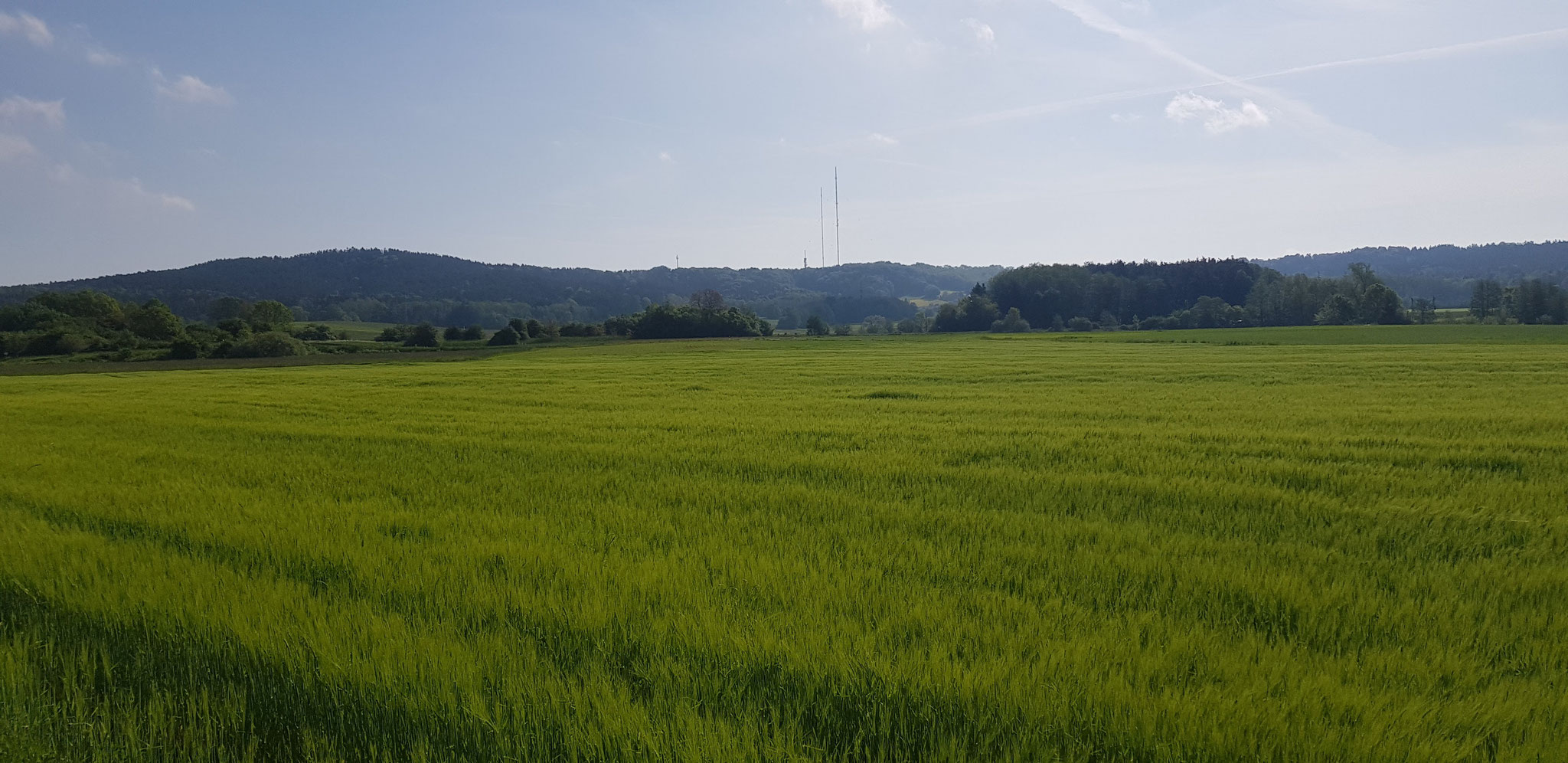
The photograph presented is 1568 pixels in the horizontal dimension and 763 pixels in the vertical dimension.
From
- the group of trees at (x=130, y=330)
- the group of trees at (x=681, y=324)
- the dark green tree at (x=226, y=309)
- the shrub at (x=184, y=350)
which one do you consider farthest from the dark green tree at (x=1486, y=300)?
the dark green tree at (x=226, y=309)

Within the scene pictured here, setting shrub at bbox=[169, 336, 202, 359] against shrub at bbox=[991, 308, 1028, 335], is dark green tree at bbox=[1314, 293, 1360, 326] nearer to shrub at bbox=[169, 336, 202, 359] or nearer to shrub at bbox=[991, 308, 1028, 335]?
shrub at bbox=[991, 308, 1028, 335]

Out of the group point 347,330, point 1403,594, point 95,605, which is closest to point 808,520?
point 1403,594

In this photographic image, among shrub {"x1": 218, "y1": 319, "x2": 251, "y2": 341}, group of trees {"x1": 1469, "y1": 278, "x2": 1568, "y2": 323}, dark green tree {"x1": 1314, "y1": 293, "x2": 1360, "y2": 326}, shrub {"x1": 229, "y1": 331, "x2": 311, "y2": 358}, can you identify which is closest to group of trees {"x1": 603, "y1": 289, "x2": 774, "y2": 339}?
shrub {"x1": 229, "y1": 331, "x2": 311, "y2": 358}

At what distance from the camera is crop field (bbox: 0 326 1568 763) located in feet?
9.48

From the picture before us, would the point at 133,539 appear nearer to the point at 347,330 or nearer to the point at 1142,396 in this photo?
the point at 1142,396

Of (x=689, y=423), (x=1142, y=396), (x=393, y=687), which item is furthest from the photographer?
(x=1142, y=396)

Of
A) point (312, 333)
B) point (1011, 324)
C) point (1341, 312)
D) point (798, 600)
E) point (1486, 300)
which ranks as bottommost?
point (798, 600)

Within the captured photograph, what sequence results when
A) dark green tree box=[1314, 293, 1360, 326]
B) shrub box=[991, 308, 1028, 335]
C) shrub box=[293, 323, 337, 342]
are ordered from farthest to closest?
shrub box=[991, 308, 1028, 335] → dark green tree box=[1314, 293, 1360, 326] → shrub box=[293, 323, 337, 342]

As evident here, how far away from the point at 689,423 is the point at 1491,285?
143 meters

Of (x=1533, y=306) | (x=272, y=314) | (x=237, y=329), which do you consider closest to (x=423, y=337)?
(x=237, y=329)

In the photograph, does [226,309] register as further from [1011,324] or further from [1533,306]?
[1533,306]

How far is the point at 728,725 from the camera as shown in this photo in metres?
2.82

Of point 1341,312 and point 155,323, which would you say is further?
point 1341,312

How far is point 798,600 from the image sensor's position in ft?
13.5
